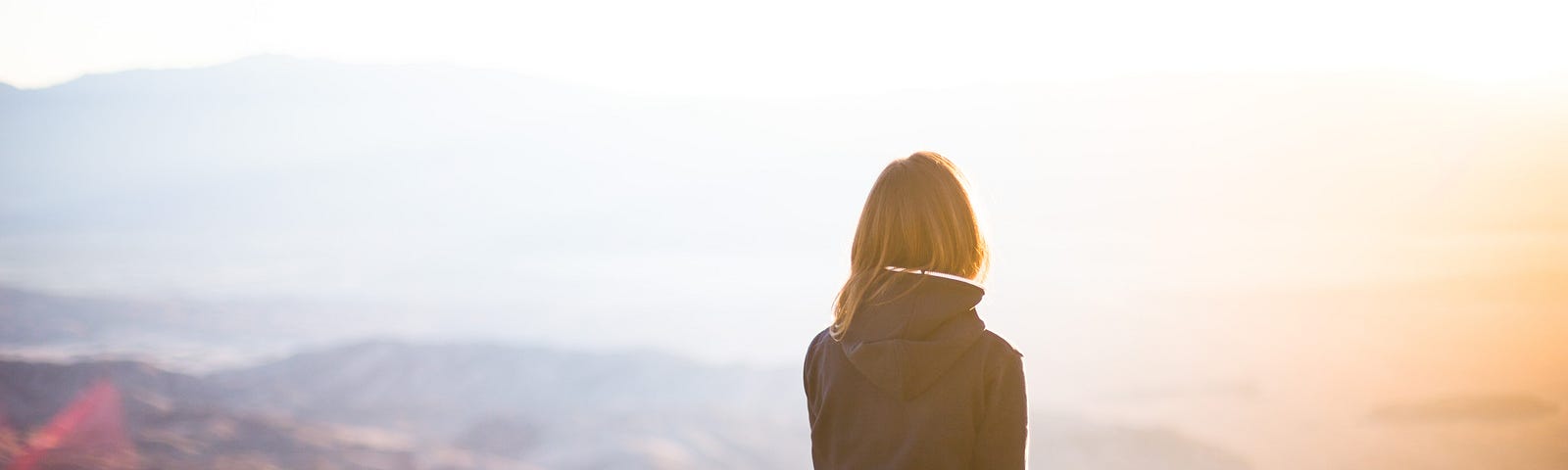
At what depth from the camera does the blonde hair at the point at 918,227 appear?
4.33 ft

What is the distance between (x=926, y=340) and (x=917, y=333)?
0.05 feet

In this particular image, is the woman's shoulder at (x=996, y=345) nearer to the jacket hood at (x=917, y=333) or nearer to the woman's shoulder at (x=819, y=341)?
the jacket hood at (x=917, y=333)

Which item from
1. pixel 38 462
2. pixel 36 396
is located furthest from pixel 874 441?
pixel 36 396

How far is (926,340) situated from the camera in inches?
51.3

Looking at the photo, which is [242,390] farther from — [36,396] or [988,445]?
[988,445]

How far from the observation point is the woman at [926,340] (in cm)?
130

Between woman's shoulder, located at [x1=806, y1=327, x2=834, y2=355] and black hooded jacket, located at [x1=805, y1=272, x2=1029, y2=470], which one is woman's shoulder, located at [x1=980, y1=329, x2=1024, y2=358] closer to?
black hooded jacket, located at [x1=805, y1=272, x2=1029, y2=470]

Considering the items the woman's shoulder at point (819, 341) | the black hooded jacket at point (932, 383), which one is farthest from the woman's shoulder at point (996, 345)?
the woman's shoulder at point (819, 341)

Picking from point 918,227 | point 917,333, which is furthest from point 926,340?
point 918,227

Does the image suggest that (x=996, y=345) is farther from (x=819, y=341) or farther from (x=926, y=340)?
(x=819, y=341)

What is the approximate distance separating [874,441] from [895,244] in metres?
0.28

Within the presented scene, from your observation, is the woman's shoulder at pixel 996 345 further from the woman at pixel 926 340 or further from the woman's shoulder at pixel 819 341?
the woman's shoulder at pixel 819 341

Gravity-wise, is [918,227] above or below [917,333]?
above

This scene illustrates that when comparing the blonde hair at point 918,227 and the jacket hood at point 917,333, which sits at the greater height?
the blonde hair at point 918,227
